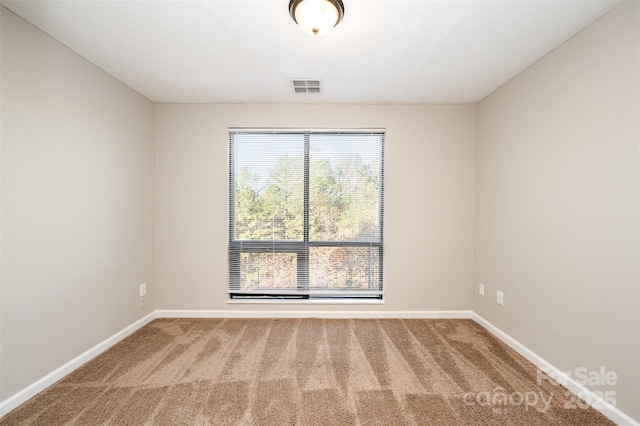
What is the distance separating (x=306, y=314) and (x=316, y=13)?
3.02 metres

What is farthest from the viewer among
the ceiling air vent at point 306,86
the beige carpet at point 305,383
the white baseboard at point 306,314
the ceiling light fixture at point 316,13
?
the white baseboard at point 306,314

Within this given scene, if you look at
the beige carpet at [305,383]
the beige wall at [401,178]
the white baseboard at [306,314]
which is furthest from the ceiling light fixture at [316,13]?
the white baseboard at [306,314]

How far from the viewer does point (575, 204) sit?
2.05 m

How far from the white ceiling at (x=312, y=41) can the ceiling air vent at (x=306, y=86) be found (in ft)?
0.27

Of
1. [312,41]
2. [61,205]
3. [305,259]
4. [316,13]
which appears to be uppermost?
[312,41]

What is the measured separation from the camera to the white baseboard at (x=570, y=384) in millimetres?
1739

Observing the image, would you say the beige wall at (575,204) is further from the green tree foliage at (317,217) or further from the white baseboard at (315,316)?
the green tree foliage at (317,217)

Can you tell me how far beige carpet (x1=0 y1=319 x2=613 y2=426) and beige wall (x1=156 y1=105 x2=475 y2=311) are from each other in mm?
606

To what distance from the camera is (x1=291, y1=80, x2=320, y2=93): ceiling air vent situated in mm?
2871

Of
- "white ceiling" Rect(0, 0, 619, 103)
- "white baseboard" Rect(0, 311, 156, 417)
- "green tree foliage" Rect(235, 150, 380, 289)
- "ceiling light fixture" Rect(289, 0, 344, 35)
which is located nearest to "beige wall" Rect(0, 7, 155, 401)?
"white baseboard" Rect(0, 311, 156, 417)

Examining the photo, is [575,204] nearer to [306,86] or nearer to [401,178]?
[401,178]

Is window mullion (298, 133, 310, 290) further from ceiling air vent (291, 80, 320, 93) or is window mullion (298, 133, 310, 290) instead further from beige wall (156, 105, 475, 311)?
ceiling air vent (291, 80, 320, 93)

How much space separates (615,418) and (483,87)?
2.89 m

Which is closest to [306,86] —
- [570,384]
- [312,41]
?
[312,41]
